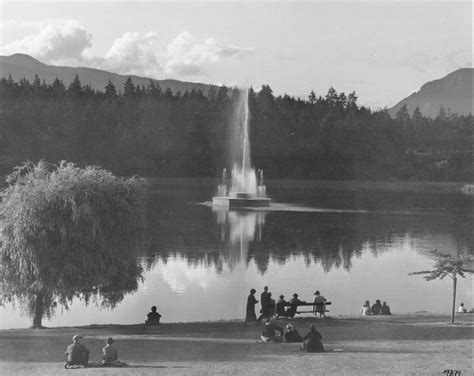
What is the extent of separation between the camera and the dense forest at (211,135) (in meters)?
118

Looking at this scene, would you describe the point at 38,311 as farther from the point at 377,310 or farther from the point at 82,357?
the point at 377,310

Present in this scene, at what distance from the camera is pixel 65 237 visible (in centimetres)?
2356

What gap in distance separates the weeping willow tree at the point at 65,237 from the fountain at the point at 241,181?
48.4 m

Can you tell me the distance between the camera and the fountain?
243ft

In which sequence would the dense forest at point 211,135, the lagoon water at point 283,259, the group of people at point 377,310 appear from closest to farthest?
the group of people at point 377,310 → the lagoon water at point 283,259 → the dense forest at point 211,135

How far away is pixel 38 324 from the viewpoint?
2439cm

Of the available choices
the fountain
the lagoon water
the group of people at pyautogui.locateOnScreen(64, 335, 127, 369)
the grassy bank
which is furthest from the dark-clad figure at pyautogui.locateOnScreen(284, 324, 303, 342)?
the fountain

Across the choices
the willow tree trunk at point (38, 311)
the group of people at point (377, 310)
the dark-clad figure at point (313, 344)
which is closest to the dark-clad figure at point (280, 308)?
the group of people at point (377, 310)

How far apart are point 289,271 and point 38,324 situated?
47.8 feet

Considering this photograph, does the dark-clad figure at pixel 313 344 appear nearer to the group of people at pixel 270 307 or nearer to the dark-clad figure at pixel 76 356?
the group of people at pixel 270 307

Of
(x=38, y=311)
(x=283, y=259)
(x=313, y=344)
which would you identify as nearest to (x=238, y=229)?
(x=283, y=259)

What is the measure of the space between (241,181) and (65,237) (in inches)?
3302

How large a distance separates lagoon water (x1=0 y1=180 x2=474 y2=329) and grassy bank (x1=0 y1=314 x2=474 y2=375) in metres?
4.36

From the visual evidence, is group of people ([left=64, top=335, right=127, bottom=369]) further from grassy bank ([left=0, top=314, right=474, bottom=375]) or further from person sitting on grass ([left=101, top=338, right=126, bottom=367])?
grassy bank ([left=0, top=314, right=474, bottom=375])
